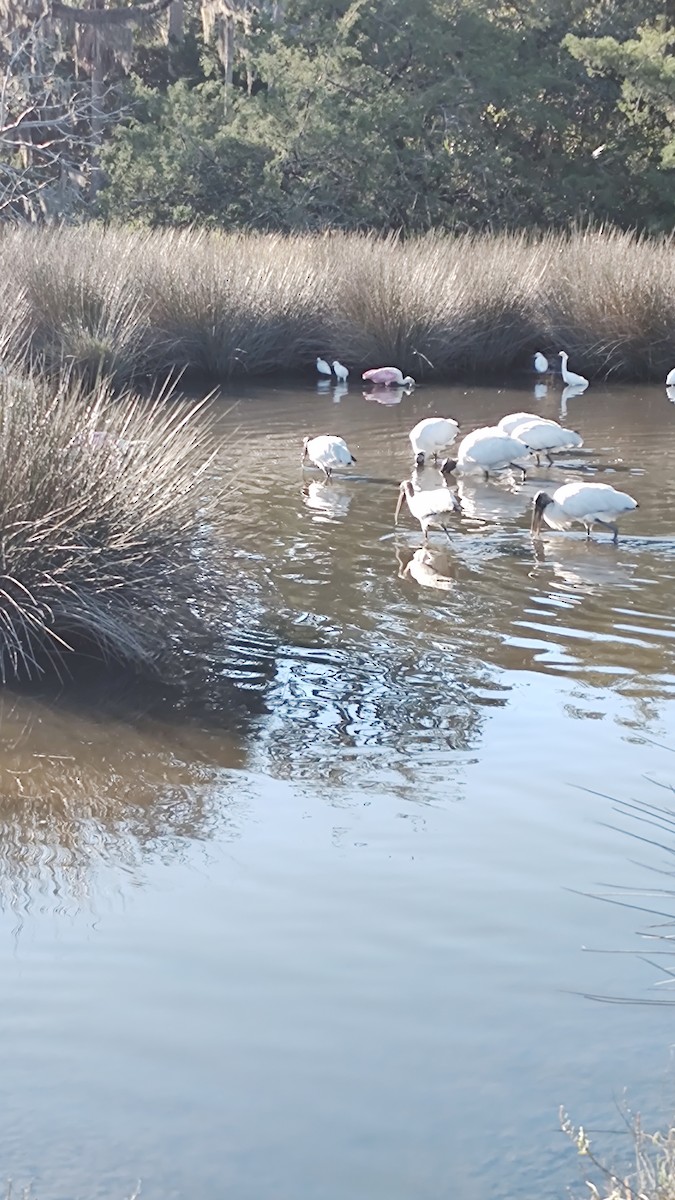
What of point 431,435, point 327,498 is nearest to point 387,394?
point 431,435

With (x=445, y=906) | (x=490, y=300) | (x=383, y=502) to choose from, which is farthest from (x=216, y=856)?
(x=490, y=300)

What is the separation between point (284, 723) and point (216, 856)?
1.37 m

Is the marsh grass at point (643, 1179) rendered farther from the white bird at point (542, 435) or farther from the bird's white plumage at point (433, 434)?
the bird's white plumage at point (433, 434)

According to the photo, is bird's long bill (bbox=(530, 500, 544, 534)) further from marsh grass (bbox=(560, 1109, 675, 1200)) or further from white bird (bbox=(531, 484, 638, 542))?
marsh grass (bbox=(560, 1109, 675, 1200))

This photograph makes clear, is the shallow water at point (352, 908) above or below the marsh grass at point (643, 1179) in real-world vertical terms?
below

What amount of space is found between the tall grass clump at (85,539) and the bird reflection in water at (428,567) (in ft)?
6.46

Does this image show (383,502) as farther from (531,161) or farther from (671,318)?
(531,161)

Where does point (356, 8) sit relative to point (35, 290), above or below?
above

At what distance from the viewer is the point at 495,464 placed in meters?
11.5

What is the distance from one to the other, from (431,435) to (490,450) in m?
1.02

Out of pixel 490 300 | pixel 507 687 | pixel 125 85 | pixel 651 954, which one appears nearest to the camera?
pixel 651 954

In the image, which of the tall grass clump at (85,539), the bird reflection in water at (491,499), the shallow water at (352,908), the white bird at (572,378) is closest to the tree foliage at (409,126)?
the white bird at (572,378)

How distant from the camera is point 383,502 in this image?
1109 cm

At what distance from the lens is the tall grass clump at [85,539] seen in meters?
6.48
